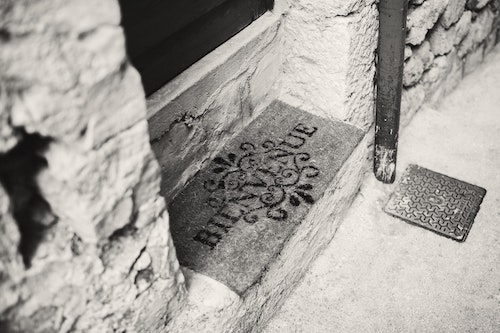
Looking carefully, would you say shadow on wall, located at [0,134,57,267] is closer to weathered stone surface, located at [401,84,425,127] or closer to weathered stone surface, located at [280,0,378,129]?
weathered stone surface, located at [280,0,378,129]

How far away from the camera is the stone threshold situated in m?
1.59

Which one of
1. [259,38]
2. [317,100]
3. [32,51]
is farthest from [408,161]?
[32,51]

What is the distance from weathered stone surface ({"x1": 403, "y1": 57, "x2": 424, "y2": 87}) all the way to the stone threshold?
18.3 inches

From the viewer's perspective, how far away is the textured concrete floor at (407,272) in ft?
6.18

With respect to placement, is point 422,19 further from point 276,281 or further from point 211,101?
point 276,281

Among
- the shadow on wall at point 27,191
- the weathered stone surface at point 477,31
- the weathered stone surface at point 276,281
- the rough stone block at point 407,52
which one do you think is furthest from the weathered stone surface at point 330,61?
the shadow on wall at point 27,191

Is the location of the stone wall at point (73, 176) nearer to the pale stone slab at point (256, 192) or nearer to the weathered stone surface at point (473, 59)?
the pale stone slab at point (256, 192)

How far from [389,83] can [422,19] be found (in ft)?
1.76

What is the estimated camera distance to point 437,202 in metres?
2.32

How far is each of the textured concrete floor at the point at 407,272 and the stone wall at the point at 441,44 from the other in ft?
1.34

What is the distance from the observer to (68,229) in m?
1.13

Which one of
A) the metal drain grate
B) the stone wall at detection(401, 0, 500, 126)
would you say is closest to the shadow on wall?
the metal drain grate

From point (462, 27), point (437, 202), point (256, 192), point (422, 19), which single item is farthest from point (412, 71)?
point (256, 192)

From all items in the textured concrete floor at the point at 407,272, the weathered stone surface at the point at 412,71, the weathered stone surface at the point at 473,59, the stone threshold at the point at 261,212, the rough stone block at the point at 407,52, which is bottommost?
the textured concrete floor at the point at 407,272
